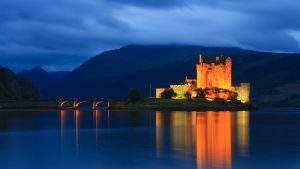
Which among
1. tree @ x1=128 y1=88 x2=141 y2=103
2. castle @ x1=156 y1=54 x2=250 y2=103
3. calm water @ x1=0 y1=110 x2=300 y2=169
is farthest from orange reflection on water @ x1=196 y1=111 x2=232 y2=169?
castle @ x1=156 y1=54 x2=250 y2=103

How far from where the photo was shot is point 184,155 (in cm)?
3703

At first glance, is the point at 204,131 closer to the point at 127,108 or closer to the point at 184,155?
the point at 184,155

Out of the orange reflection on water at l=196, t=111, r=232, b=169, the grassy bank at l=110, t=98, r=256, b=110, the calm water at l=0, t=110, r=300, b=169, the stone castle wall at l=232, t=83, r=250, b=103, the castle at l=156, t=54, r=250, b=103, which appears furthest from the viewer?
the stone castle wall at l=232, t=83, r=250, b=103

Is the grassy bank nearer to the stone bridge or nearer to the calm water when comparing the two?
the stone bridge

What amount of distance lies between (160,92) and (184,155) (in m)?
113

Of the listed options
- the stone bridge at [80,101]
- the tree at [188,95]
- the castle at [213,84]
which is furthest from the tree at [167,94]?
the stone bridge at [80,101]

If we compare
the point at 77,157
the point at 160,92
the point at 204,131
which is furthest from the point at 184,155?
the point at 160,92

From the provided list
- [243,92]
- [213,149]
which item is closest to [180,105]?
[243,92]

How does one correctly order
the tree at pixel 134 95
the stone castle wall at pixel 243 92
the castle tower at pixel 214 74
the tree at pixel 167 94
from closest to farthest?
the tree at pixel 134 95 → the tree at pixel 167 94 → the castle tower at pixel 214 74 → the stone castle wall at pixel 243 92

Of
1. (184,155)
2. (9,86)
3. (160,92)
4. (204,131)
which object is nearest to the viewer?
(184,155)

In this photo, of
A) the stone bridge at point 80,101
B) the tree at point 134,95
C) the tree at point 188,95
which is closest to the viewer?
the tree at point 134,95

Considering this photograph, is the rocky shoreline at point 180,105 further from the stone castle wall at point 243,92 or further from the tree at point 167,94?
the stone castle wall at point 243,92

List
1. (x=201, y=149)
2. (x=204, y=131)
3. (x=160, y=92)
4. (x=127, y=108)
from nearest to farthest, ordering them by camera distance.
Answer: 1. (x=201, y=149)
2. (x=204, y=131)
3. (x=127, y=108)
4. (x=160, y=92)

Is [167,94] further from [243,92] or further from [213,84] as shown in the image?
[243,92]
